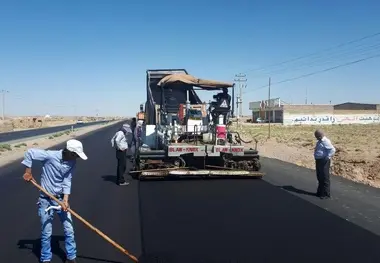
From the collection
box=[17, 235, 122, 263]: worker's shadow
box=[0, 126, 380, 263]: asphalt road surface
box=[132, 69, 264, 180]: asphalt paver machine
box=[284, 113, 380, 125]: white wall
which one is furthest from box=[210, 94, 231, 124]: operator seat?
box=[284, 113, 380, 125]: white wall

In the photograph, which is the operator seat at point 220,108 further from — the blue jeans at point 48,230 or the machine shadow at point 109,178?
the blue jeans at point 48,230

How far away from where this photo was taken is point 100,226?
250 inches

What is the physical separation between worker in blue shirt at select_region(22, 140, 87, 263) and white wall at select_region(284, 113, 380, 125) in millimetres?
77735

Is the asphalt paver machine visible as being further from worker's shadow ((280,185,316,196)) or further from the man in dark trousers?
the man in dark trousers

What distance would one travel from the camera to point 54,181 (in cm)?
471

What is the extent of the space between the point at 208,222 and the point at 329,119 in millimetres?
80331

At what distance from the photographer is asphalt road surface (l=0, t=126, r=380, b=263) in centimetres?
513

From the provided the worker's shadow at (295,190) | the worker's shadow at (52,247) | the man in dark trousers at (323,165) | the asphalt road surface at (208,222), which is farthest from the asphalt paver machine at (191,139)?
the worker's shadow at (52,247)

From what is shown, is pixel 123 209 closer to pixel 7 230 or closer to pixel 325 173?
pixel 7 230

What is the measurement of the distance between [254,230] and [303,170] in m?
8.13

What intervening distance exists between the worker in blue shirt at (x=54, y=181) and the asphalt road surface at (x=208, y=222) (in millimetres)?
387

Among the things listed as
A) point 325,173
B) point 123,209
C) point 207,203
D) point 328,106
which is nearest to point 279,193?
point 325,173

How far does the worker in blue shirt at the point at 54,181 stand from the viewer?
4.60m

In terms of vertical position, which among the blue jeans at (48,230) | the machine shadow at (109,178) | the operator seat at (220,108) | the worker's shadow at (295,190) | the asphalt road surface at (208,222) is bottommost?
the machine shadow at (109,178)
